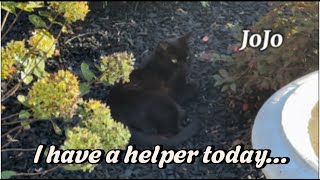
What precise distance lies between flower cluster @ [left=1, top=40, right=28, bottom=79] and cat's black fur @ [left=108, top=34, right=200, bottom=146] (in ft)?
3.27

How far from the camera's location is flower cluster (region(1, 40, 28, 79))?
1492mm

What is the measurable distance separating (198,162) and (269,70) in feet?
1.63

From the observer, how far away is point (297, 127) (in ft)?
4.50

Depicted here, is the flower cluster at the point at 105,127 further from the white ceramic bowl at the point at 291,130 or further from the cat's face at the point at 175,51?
the cat's face at the point at 175,51

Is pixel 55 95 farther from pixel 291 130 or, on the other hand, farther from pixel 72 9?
pixel 291 130

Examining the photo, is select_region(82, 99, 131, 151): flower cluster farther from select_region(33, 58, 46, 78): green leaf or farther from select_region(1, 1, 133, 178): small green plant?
select_region(33, 58, 46, 78): green leaf

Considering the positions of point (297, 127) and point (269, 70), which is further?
point (269, 70)

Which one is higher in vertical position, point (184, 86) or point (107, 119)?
point (107, 119)

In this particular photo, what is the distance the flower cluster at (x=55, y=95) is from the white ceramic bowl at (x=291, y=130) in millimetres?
457

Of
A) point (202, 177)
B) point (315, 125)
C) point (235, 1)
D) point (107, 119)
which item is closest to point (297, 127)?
point (315, 125)

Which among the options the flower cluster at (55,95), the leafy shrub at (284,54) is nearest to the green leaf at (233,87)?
the leafy shrub at (284,54)

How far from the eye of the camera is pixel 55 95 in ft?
4.61

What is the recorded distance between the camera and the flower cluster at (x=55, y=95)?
141cm

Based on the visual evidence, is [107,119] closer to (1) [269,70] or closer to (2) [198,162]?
(2) [198,162]
